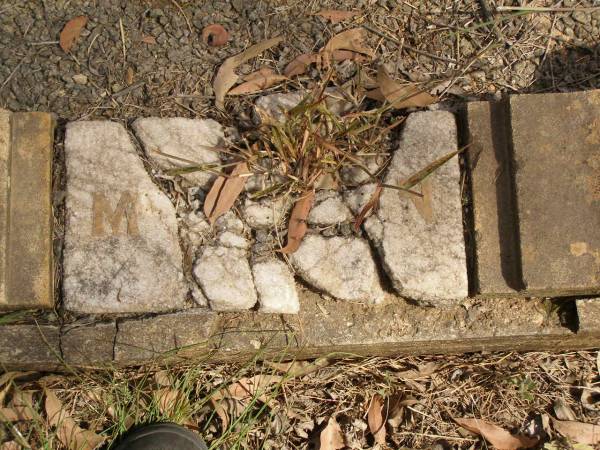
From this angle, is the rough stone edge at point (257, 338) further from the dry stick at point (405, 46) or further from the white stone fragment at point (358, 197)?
the dry stick at point (405, 46)

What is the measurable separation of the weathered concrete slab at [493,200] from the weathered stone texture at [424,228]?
5 cm

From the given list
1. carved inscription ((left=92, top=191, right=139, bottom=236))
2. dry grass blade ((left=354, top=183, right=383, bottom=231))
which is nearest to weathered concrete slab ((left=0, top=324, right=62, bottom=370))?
carved inscription ((left=92, top=191, right=139, bottom=236))

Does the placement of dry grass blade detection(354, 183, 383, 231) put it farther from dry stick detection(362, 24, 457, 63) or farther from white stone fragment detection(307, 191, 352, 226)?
dry stick detection(362, 24, 457, 63)

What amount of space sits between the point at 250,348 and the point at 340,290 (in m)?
0.35

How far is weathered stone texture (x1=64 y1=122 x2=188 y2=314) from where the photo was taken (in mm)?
1989

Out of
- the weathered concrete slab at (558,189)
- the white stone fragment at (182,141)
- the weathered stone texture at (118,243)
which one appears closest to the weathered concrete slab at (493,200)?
the weathered concrete slab at (558,189)

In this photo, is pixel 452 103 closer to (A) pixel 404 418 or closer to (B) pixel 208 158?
(B) pixel 208 158

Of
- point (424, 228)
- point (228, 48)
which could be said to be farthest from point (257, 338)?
point (228, 48)

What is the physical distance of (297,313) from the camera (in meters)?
2.03

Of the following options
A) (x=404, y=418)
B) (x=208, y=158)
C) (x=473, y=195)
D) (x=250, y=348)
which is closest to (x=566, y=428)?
(x=404, y=418)

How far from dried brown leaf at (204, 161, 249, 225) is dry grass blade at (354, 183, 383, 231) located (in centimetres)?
39

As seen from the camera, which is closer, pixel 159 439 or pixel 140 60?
pixel 159 439

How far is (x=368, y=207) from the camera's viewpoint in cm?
197

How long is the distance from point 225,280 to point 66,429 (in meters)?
0.77
